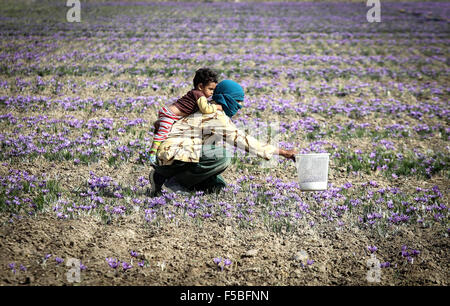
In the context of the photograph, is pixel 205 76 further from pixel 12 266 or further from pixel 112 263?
pixel 12 266

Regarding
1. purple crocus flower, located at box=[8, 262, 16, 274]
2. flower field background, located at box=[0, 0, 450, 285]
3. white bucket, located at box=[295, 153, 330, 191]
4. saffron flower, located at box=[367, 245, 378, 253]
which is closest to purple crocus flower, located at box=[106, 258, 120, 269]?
flower field background, located at box=[0, 0, 450, 285]

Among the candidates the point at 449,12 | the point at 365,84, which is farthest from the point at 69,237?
the point at 449,12

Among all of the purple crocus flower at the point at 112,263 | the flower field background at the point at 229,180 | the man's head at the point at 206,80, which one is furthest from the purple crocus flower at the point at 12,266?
the man's head at the point at 206,80

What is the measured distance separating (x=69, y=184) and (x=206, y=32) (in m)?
15.4

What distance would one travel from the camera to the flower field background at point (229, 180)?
376 cm

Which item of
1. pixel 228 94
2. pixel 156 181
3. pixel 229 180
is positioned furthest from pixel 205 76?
pixel 229 180

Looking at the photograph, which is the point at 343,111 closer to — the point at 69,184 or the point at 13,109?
the point at 69,184

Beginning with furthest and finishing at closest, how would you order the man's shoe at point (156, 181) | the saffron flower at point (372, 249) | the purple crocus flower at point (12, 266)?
the man's shoe at point (156, 181), the saffron flower at point (372, 249), the purple crocus flower at point (12, 266)

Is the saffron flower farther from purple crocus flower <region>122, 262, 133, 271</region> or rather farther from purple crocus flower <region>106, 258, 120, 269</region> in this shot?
purple crocus flower <region>106, 258, 120, 269</region>

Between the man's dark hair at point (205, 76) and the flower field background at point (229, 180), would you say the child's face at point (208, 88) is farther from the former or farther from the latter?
the flower field background at point (229, 180)

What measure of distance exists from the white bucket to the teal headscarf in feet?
3.46

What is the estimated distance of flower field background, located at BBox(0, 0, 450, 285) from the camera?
376 cm

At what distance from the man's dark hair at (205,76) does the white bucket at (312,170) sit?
135 centimetres

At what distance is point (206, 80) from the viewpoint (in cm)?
428
